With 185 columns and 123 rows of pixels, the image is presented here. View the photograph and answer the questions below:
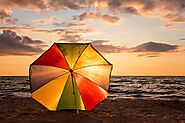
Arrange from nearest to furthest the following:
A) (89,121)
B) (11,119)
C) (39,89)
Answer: (39,89)
(89,121)
(11,119)

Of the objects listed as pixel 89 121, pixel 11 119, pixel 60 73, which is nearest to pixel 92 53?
pixel 60 73

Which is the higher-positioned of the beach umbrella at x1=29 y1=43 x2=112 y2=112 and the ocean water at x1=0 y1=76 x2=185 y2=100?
the beach umbrella at x1=29 y1=43 x2=112 y2=112

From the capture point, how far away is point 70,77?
7.71m

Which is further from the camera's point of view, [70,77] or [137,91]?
[137,91]

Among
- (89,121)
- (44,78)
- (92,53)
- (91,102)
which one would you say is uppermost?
(92,53)

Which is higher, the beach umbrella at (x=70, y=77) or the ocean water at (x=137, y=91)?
the beach umbrella at (x=70, y=77)

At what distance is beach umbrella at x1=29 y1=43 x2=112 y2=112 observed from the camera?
7547 mm

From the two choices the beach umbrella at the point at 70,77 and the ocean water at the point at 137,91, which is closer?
the beach umbrella at the point at 70,77

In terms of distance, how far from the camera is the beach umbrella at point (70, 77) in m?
7.55

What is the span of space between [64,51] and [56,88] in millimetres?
1147

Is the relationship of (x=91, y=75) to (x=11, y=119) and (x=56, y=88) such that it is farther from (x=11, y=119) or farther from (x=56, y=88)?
(x=11, y=119)

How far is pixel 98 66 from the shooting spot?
7.69 m

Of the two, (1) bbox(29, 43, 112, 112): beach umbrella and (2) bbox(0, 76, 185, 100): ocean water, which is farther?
(2) bbox(0, 76, 185, 100): ocean water

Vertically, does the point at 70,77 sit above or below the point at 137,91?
above
